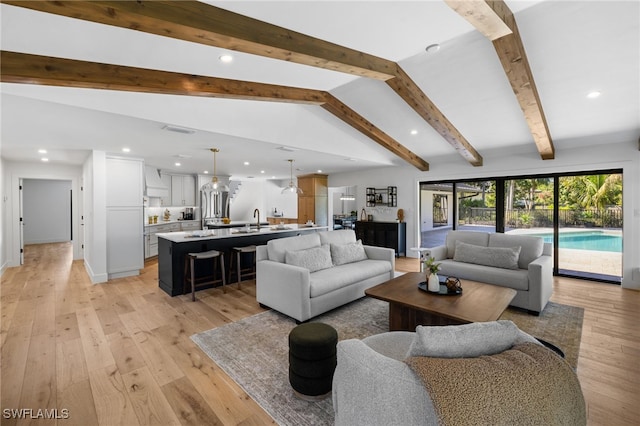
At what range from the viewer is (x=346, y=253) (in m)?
4.22

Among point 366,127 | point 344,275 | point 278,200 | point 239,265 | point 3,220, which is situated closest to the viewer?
point 344,275

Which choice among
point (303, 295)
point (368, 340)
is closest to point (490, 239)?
point (303, 295)

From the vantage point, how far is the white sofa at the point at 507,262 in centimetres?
346

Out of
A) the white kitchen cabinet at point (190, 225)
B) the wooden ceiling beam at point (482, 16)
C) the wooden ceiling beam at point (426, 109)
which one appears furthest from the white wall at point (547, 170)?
the white kitchen cabinet at point (190, 225)

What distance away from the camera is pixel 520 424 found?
92cm

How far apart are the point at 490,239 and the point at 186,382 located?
447 cm

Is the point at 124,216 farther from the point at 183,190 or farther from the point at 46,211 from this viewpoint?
the point at 46,211

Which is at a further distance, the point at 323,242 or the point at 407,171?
the point at 407,171

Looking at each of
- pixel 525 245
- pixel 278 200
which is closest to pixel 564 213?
pixel 525 245

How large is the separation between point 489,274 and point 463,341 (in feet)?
10.6

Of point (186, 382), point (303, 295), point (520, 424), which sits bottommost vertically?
point (186, 382)

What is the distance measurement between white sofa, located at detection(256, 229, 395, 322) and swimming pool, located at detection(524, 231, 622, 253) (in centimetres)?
365

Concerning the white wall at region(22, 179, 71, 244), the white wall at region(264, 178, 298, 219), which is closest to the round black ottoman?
the white wall at region(264, 178, 298, 219)

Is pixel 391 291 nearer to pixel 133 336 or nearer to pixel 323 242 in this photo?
pixel 323 242
